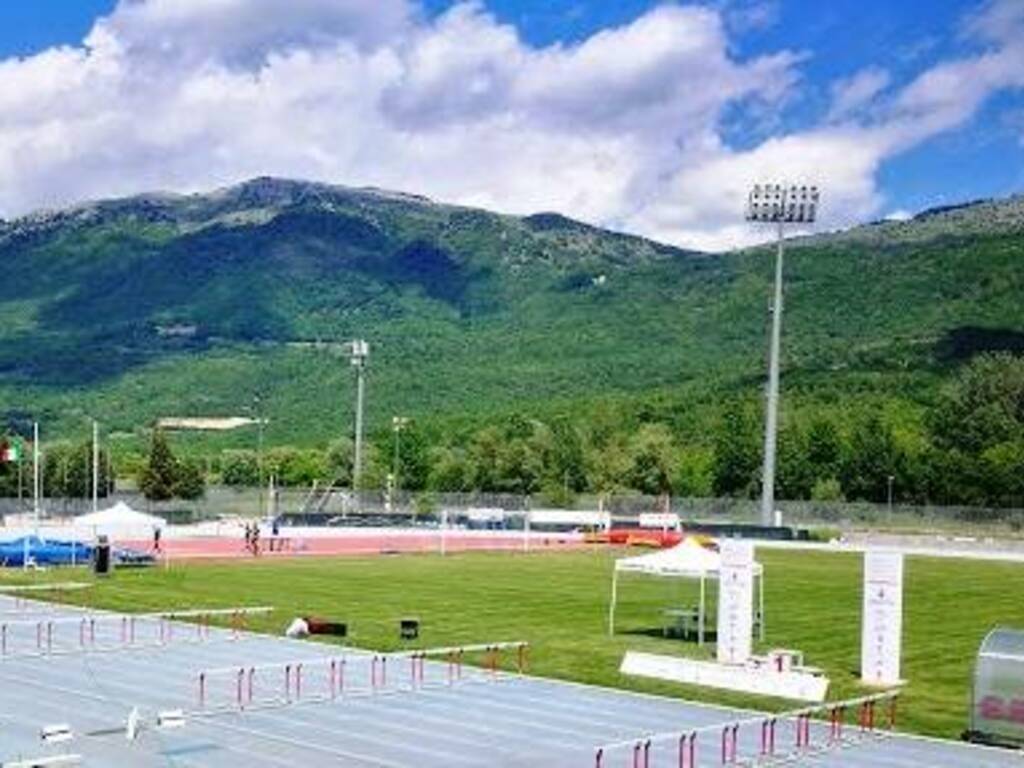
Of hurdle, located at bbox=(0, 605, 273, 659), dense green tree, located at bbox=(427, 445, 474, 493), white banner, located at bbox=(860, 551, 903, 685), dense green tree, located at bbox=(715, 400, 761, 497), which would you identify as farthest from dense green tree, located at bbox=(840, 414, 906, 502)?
white banner, located at bbox=(860, 551, 903, 685)

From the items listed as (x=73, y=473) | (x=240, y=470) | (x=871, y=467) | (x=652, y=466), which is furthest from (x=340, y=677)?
(x=240, y=470)

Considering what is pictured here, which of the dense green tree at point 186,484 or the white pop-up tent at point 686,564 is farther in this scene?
the dense green tree at point 186,484

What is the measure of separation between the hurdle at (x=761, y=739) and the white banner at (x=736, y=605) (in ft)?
14.3

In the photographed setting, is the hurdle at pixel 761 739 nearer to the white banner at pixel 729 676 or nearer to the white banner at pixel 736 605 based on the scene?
the white banner at pixel 729 676

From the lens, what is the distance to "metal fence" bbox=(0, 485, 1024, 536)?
90750 mm

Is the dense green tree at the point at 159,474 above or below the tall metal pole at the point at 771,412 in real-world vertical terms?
below

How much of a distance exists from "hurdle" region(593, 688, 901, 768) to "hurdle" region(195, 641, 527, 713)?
623cm

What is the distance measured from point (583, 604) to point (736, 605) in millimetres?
13042

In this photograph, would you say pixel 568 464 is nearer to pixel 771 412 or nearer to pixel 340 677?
pixel 771 412

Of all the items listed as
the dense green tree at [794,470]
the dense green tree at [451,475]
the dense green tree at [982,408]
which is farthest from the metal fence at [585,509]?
the dense green tree at [451,475]

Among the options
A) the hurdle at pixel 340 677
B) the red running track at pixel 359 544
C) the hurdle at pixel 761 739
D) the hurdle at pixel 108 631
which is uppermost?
the hurdle at pixel 761 739


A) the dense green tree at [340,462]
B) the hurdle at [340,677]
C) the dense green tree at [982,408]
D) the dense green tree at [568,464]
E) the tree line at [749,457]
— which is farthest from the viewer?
the dense green tree at [340,462]

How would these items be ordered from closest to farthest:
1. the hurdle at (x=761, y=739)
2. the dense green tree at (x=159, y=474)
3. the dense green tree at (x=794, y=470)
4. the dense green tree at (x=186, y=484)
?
1. the hurdle at (x=761, y=739)
2. the dense green tree at (x=159, y=474)
3. the dense green tree at (x=186, y=484)
4. the dense green tree at (x=794, y=470)

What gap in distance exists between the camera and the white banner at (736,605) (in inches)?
1232
